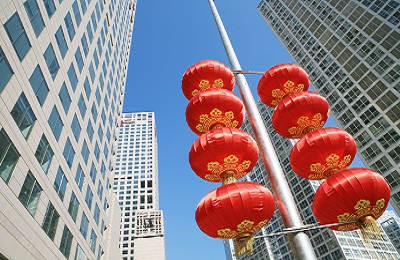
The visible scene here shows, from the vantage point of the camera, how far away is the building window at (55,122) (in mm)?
16450

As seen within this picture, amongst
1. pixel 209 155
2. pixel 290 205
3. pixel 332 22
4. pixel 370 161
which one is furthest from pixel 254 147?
pixel 332 22

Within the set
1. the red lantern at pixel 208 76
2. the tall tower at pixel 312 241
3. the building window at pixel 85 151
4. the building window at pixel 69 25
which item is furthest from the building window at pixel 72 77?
the tall tower at pixel 312 241

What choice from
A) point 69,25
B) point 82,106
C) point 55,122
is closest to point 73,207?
point 55,122

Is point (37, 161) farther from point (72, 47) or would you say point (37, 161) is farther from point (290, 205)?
point (290, 205)

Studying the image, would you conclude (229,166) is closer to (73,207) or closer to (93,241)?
(73,207)

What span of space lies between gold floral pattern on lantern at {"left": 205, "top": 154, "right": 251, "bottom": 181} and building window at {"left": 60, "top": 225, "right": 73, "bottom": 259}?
52.2 feet

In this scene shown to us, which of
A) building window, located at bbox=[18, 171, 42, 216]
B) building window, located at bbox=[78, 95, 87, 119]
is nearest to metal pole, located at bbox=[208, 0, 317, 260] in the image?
building window, located at bbox=[18, 171, 42, 216]

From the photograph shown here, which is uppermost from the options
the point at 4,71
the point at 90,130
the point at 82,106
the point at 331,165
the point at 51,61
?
the point at 82,106

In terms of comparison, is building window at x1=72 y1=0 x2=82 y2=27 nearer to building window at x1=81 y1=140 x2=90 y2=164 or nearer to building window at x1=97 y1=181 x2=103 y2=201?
building window at x1=81 y1=140 x2=90 y2=164

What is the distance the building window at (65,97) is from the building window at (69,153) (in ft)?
7.34

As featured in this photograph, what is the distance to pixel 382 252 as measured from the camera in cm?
5109

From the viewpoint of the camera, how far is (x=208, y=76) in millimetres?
5648

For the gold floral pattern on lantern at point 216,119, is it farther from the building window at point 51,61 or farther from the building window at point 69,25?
the building window at point 69,25

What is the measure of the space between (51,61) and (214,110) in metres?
15.8
